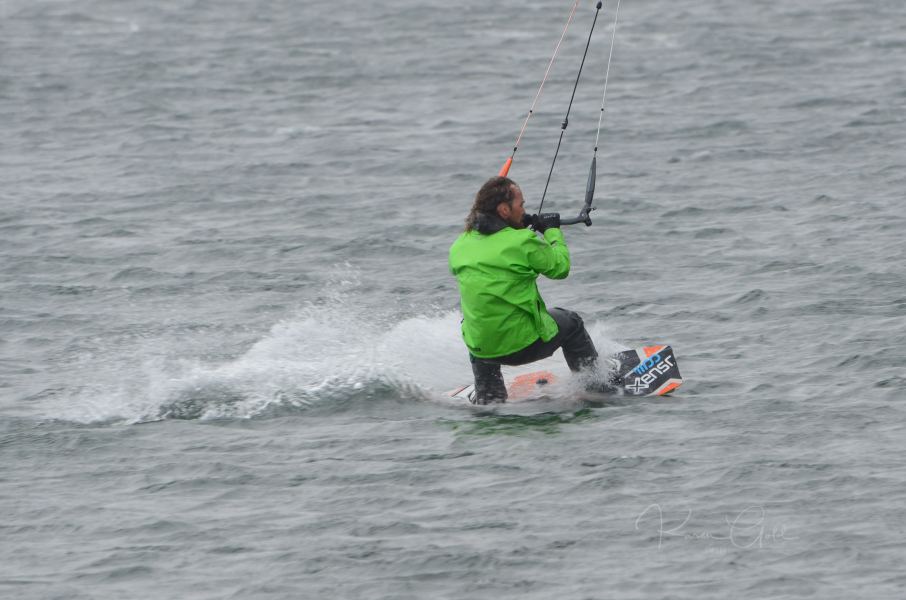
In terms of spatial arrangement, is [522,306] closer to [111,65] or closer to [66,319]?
[66,319]

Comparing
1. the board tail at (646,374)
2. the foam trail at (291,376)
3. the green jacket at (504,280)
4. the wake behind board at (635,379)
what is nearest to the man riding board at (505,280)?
the green jacket at (504,280)

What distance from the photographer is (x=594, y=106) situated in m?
23.6

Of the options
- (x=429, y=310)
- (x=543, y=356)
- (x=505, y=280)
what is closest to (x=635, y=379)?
(x=543, y=356)

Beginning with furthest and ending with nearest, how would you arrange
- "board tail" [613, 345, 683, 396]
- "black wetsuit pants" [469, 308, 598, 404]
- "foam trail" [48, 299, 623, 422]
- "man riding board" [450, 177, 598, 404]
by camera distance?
1. "foam trail" [48, 299, 623, 422]
2. "board tail" [613, 345, 683, 396]
3. "black wetsuit pants" [469, 308, 598, 404]
4. "man riding board" [450, 177, 598, 404]

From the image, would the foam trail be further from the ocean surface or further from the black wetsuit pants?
the black wetsuit pants

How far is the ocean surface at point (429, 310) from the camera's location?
864cm

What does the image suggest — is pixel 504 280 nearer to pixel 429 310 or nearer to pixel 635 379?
pixel 635 379

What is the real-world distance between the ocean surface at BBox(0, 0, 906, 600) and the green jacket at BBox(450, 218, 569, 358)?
565mm

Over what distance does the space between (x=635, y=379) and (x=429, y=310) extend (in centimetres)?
341

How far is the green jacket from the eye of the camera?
10.5 metres

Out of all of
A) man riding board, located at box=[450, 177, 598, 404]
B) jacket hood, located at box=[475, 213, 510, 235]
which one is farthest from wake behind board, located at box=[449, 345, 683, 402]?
jacket hood, located at box=[475, 213, 510, 235]

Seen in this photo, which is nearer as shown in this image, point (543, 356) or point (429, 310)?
point (543, 356)

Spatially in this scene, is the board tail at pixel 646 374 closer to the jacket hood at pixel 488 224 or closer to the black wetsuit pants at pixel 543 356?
the black wetsuit pants at pixel 543 356

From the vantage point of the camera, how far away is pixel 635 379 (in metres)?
11.3
